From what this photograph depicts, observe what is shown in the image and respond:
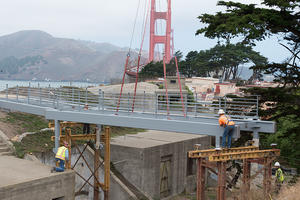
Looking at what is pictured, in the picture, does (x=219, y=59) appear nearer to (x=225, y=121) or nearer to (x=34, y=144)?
(x=34, y=144)

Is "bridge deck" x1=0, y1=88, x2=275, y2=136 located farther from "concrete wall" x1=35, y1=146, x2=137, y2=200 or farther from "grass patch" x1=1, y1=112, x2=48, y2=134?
"concrete wall" x1=35, y1=146, x2=137, y2=200

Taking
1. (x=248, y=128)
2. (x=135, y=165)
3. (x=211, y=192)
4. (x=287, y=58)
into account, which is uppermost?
(x=287, y=58)

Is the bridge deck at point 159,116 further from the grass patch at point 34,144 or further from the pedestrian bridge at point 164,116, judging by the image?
the grass patch at point 34,144

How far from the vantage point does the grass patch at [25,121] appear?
22.2m

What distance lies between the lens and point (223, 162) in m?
13.6

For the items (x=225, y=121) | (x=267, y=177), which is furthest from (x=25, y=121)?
(x=267, y=177)

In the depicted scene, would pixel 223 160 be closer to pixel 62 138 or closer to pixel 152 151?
pixel 62 138

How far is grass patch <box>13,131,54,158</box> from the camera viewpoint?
18794mm

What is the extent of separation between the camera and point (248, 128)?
50.9 ft

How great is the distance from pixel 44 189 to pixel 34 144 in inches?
262

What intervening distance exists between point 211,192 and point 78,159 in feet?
40.2

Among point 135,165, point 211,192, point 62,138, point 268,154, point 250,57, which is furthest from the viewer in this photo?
point 250,57

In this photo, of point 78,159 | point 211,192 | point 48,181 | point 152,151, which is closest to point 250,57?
point 211,192

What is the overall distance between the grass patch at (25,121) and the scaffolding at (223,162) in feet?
39.8
